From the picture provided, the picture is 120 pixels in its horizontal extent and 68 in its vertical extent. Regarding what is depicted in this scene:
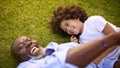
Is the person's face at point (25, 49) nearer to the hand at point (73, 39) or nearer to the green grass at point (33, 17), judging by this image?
the green grass at point (33, 17)

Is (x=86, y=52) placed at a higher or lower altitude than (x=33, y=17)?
higher

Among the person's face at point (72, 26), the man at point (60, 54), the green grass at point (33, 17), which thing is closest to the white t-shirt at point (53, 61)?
the man at point (60, 54)

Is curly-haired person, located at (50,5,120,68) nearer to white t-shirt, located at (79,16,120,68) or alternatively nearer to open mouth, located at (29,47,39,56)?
white t-shirt, located at (79,16,120,68)

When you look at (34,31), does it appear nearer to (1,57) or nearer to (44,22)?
(44,22)

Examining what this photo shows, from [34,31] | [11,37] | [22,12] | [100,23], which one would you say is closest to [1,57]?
[11,37]

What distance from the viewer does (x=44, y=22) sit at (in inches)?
89.5

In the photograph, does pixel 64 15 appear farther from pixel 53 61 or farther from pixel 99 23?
pixel 53 61

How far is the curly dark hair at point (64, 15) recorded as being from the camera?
2.05 metres

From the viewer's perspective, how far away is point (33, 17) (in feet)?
A: 7.57

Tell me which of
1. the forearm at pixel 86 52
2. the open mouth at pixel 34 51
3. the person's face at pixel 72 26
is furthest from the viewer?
the person's face at pixel 72 26

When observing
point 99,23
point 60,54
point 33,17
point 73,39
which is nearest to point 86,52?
point 60,54

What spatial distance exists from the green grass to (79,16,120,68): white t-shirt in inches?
9.5

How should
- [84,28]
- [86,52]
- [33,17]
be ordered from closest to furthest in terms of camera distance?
[86,52], [84,28], [33,17]

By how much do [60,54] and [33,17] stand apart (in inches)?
31.7
